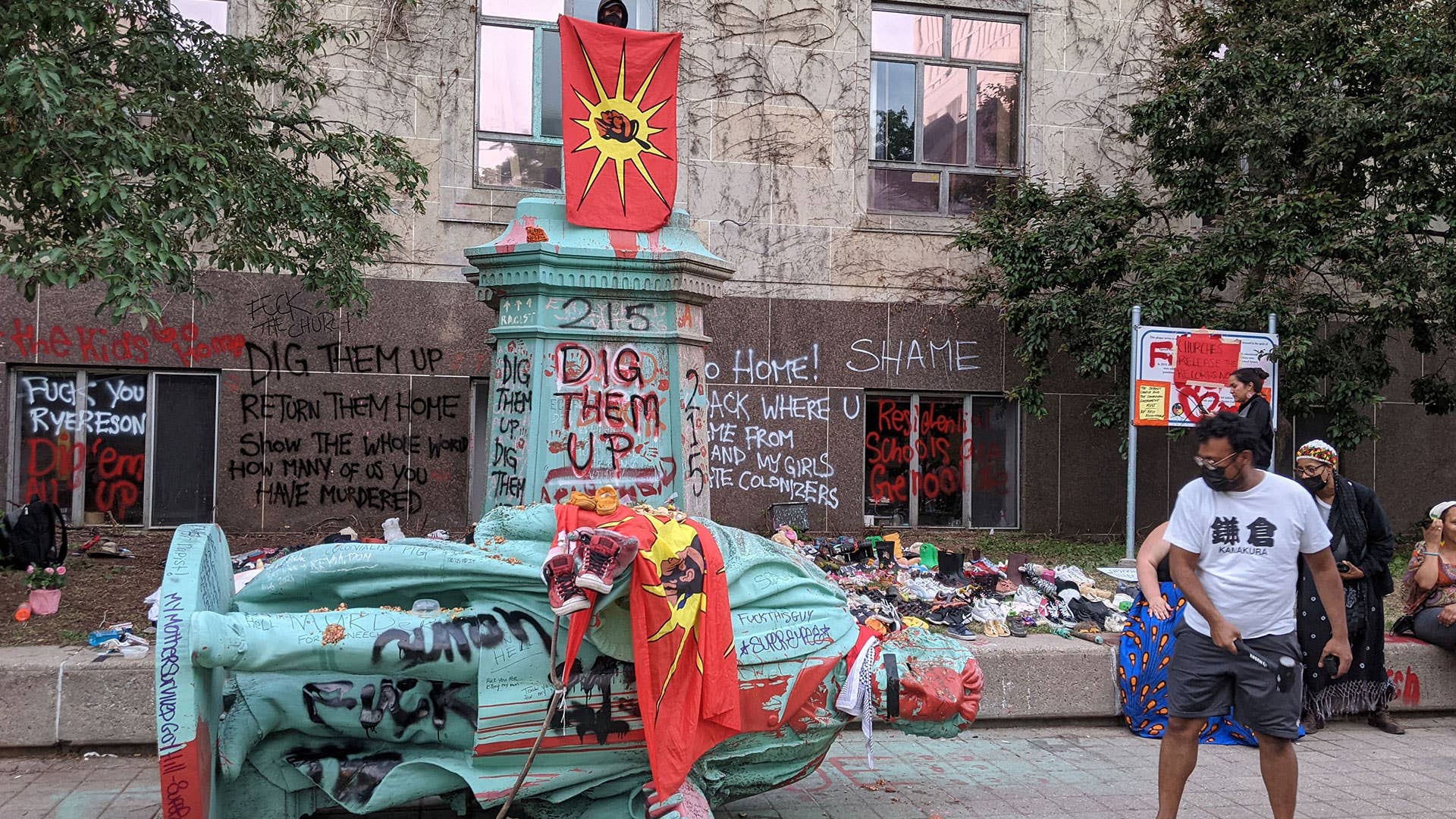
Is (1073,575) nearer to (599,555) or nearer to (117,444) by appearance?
(599,555)

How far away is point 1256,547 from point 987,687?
211 cm

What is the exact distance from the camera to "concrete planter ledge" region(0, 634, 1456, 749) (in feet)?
15.5

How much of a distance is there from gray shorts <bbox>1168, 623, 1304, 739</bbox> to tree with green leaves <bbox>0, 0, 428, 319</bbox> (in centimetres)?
501

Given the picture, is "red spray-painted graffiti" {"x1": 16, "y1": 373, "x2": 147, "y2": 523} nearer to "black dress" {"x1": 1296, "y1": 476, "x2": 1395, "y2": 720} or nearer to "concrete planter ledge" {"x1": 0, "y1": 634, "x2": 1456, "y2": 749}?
"concrete planter ledge" {"x1": 0, "y1": 634, "x2": 1456, "y2": 749}

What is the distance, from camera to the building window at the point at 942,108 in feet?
38.5

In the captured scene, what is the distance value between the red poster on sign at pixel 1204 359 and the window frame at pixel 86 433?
27.6ft

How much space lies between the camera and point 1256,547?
13.0 feet

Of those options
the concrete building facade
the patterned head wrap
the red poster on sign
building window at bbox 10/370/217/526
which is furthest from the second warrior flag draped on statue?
building window at bbox 10/370/217/526

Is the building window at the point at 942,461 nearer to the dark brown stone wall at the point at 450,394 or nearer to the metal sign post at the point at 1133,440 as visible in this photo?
the dark brown stone wall at the point at 450,394

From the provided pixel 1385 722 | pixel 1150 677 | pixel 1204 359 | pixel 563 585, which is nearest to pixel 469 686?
pixel 563 585

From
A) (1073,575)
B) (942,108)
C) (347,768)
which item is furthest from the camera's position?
(942,108)

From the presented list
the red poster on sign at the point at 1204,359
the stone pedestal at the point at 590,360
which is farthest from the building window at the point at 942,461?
the stone pedestal at the point at 590,360

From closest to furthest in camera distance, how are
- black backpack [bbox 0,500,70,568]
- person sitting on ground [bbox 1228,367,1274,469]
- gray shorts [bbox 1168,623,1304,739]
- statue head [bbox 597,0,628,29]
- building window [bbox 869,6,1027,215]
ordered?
gray shorts [bbox 1168,623,1304,739] < person sitting on ground [bbox 1228,367,1274,469] < black backpack [bbox 0,500,70,568] < statue head [bbox 597,0,628,29] < building window [bbox 869,6,1027,215]

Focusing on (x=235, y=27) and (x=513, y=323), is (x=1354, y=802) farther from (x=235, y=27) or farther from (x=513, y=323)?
(x=235, y=27)
